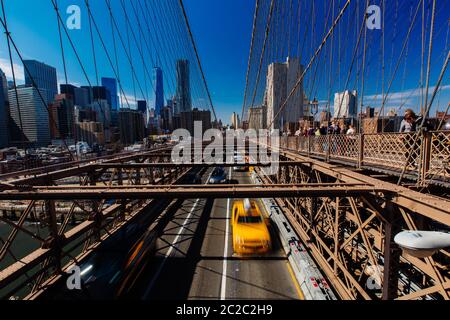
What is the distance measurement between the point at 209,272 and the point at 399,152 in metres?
8.49

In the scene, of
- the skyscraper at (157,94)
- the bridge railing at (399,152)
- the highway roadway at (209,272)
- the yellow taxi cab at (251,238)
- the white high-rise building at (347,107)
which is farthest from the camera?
the skyscraper at (157,94)

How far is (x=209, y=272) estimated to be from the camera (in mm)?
9609

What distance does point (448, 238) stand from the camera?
235 cm

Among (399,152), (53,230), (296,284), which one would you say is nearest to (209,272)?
(296,284)

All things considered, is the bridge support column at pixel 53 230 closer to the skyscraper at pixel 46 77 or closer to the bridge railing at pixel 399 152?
the bridge railing at pixel 399 152

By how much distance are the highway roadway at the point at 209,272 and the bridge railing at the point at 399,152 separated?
5.51 m

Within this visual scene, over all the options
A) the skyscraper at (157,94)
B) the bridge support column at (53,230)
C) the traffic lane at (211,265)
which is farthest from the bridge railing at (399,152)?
the skyscraper at (157,94)

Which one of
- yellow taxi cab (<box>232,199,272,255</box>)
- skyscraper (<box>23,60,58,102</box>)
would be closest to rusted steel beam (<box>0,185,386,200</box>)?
yellow taxi cab (<box>232,199,272,255</box>)

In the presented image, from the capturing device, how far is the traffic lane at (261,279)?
27.1ft

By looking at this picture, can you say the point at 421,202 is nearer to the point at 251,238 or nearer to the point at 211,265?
the point at 251,238
